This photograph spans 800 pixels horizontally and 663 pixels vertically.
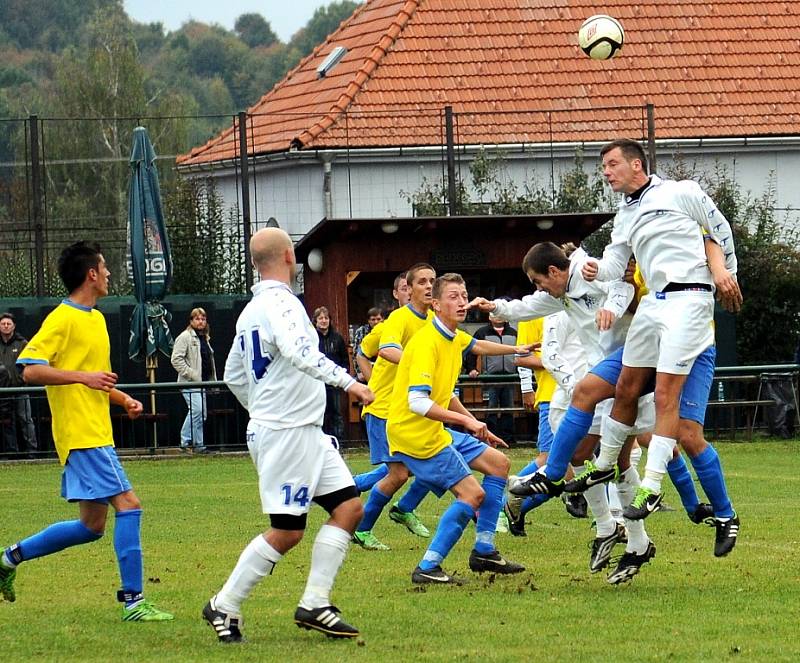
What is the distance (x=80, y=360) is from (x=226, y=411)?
13735 millimetres

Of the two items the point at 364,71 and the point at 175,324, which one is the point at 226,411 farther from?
the point at 364,71

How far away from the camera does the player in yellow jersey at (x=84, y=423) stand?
8.78m

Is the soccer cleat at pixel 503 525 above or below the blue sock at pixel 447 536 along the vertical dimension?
below

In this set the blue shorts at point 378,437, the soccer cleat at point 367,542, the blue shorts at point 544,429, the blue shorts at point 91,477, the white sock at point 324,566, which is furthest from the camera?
the blue shorts at point 544,429

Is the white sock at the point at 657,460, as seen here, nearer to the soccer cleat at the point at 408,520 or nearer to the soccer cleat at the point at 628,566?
the soccer cleat at the point at 628,566

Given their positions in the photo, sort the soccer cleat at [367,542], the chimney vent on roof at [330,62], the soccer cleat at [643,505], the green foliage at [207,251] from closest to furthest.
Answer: the soccer cleat at [643,505]
the soccer cleat at [367,542]
the green foliage at [207,251]
the chimney vent on roof at [330,62]

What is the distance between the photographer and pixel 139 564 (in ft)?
29.1

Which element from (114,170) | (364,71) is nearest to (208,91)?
(114,170)

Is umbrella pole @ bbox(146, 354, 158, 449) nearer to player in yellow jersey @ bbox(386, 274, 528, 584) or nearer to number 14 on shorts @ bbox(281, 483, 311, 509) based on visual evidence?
player in yellow jersey @ bbox(386, 274, 528, 584)

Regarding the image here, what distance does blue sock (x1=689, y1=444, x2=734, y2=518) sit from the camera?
31.7 feet

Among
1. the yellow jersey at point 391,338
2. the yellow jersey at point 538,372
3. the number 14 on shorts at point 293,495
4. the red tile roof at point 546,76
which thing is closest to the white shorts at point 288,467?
the number 14 on shorts at point 293,495

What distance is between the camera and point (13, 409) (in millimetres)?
21828

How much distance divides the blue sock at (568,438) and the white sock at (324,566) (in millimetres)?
2228

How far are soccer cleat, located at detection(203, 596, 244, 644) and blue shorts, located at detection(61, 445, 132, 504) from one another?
114cm
